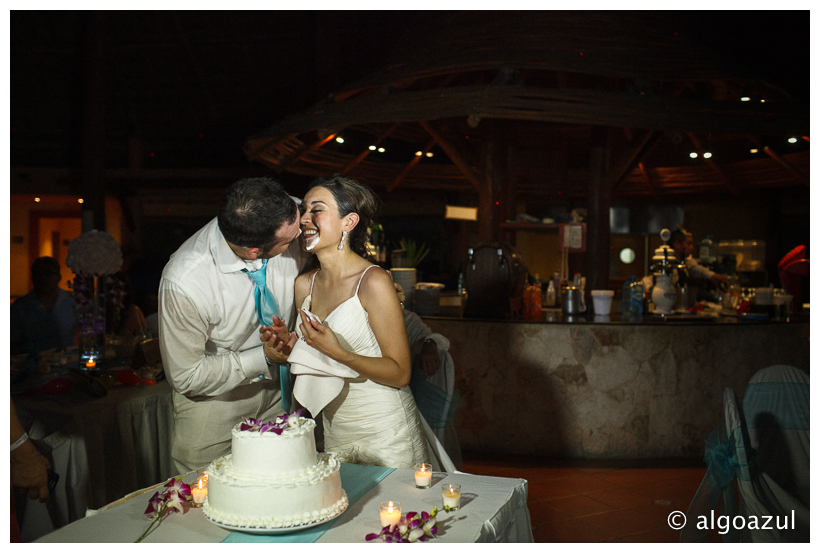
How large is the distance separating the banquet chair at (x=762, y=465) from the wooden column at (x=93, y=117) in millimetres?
9988

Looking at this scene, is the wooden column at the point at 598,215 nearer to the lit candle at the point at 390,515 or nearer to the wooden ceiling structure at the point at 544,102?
the wooden ceiling structure at the point at 544,102

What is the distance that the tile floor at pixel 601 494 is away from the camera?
3.46 metres

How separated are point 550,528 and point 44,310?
3470 mm

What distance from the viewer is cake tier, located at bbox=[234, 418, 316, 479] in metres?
1.55

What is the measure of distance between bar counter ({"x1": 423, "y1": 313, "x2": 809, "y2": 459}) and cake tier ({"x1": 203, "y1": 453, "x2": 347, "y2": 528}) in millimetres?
3383

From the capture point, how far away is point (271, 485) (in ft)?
5.00

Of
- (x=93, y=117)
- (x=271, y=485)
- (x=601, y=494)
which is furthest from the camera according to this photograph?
(x=93, y=117)

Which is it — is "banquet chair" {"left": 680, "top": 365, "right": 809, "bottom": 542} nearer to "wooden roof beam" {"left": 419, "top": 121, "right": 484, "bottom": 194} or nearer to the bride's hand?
the bride's hand

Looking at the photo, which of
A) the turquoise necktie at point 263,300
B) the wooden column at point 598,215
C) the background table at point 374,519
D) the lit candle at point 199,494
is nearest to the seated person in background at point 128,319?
the turquoise necktie at point 263,300

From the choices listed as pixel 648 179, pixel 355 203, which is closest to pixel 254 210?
pixel 355 203

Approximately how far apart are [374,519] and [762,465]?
5.67 ft

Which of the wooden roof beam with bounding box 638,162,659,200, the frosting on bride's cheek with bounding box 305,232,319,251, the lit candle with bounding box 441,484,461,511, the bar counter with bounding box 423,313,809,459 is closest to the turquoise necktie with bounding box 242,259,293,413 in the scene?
the frosting on bride's cheek with bounding box 305,232,319,251

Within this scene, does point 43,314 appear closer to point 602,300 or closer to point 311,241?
point 311,241

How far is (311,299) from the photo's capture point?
2445mm
